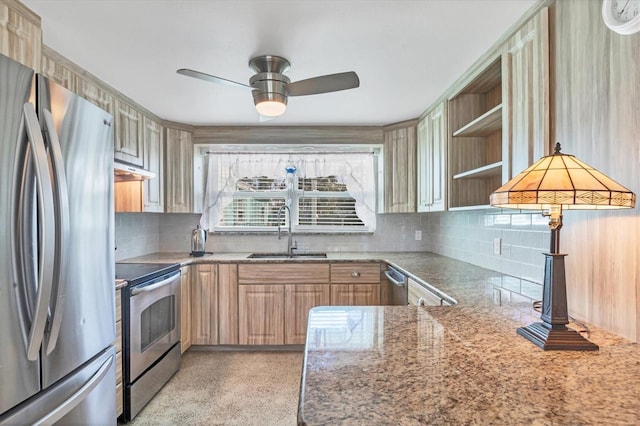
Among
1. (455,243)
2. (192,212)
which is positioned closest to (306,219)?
(192,212)

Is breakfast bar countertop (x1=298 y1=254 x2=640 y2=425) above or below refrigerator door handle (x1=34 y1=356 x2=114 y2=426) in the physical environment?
above

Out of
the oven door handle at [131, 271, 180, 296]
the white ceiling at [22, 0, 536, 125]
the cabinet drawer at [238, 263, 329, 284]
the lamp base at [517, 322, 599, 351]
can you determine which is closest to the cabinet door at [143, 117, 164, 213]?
the white ceiling at [22, 0, 536, 125]

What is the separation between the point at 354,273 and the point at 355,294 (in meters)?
0.19

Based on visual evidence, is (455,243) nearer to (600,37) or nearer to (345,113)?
(345,113)

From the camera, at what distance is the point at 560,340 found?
3.16 feet

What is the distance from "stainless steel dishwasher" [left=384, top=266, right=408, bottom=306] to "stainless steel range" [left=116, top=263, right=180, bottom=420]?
1747mm

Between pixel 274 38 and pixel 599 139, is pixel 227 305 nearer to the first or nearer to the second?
pixel 274 38

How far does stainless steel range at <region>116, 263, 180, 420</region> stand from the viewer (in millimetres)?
2020

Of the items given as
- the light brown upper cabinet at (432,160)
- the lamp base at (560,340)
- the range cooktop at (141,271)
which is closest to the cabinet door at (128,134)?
the range cooktop at (141,271)

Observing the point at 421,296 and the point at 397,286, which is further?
the point at 397,286

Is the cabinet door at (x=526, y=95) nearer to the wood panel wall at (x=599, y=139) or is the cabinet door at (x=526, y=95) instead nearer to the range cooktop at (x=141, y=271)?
the wood panel wall at (x=599, y=139)

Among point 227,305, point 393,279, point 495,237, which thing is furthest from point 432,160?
point 227,305

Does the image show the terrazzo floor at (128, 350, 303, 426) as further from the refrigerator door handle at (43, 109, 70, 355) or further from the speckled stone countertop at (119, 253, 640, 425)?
the speckled stone countertop at (119, 253, 640, 425)

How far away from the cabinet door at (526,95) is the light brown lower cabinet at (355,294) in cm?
164
